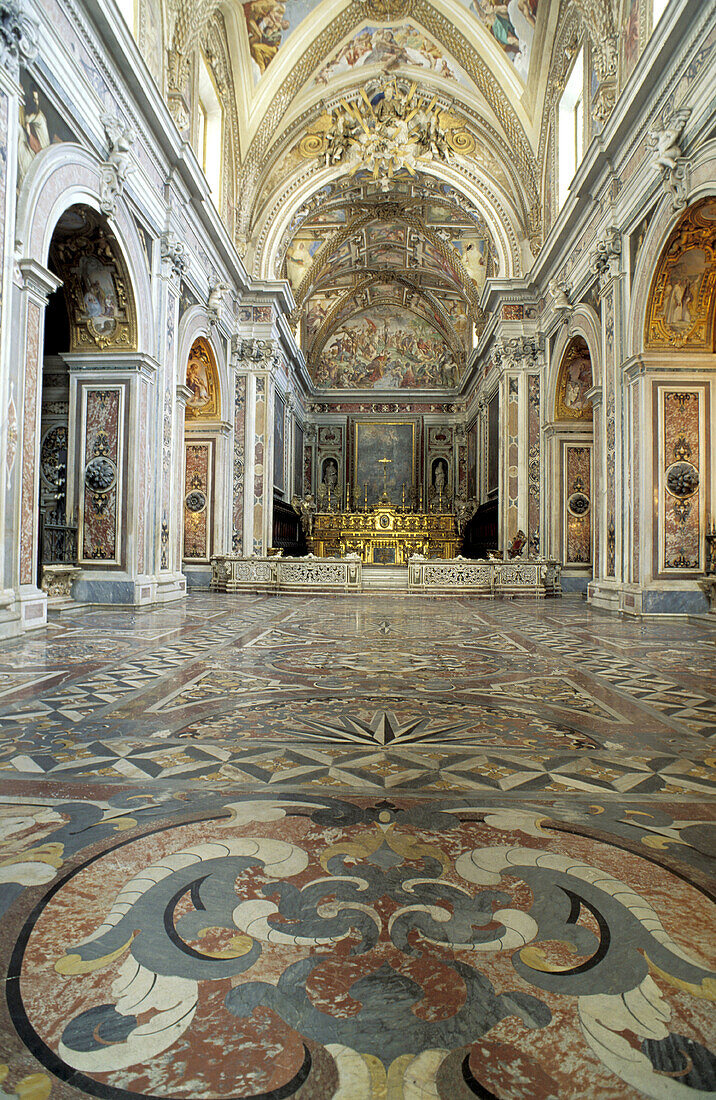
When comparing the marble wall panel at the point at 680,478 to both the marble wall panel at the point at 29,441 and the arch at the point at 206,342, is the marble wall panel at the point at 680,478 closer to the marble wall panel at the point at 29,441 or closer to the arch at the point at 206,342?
the marble wall panel at the point at 29,441

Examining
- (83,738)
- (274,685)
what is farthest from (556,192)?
(83,738)

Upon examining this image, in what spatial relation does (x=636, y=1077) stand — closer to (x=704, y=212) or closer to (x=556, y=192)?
(x=704, y=212)

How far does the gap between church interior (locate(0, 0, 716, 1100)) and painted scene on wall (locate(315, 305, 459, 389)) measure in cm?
296

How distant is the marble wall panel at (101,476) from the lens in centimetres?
951

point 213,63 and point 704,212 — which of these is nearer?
point 704,212

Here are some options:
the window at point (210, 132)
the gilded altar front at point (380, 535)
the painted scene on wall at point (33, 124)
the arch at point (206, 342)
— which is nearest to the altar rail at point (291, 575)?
the arch at point (206, 342)

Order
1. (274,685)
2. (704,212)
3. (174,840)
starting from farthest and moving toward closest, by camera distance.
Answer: (704,212) → (274,685) → (174,840)

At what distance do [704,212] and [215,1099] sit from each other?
32.8ft

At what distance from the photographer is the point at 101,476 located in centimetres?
957

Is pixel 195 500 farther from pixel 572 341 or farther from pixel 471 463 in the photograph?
pixel 471 463

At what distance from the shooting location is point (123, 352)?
9641 millimetres

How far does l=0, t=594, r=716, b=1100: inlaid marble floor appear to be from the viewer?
0.99m

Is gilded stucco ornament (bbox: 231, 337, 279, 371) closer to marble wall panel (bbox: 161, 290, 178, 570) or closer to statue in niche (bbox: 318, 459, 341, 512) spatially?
marble wall panel (bbox: 161, 290, 178, 570)

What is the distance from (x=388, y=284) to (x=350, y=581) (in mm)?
17789
